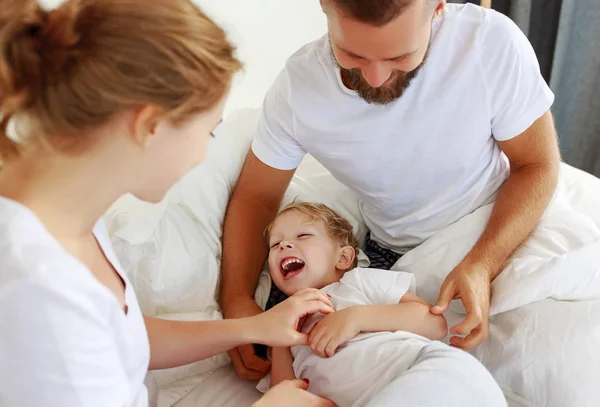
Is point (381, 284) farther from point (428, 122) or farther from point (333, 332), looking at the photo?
point (428, 122)

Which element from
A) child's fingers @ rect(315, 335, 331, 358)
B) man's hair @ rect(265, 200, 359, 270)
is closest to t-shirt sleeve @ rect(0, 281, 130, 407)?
child's fingers @ rect(315, 335, 331, 358)

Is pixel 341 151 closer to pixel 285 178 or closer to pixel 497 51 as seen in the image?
pixel 285 178

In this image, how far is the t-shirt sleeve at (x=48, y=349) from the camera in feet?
2.26

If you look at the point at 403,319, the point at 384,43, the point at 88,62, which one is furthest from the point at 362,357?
the point at 88,62

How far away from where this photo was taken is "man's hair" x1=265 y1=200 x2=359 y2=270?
4.75 ft

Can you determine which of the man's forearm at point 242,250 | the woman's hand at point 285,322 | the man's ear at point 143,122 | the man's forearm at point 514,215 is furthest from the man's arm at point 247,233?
the man's ear at point 143,122

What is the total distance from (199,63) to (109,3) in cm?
11

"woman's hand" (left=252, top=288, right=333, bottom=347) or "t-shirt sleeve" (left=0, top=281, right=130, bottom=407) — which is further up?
"t-shirt sleeve" (left=0, top=281, right=130, bottom=407)

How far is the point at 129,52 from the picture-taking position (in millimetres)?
680

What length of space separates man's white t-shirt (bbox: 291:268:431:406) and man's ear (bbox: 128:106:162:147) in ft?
1.91

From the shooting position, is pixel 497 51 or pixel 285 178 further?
pixel 285 178

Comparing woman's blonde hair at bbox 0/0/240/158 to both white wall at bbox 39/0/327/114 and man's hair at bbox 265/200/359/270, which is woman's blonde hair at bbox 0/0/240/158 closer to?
man's hair at bbox 265/200/359/270

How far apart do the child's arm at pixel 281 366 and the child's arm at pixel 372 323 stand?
0.33 ft

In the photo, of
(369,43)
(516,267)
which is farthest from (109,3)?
(516,267)
